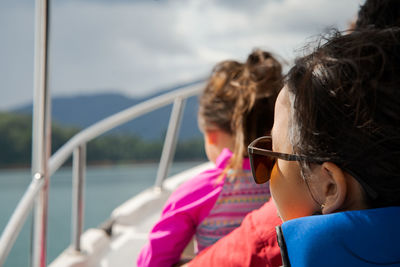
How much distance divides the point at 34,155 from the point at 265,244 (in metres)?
0.72

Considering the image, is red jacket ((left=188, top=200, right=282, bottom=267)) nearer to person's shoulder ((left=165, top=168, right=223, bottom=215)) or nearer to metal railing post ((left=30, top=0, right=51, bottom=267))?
person's shoulder ((left=165, top=168, right=223, bottom=215))

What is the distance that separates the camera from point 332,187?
585 mm

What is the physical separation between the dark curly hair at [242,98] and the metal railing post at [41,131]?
44cm

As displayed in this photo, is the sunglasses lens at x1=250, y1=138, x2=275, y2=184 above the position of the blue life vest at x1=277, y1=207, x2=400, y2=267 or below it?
above

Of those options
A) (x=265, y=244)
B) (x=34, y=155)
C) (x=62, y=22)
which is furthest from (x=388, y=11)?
(x=62, y=22)

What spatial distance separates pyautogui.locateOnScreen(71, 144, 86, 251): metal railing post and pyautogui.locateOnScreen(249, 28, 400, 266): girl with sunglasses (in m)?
1.31

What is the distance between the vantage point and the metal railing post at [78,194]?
1.78 metres

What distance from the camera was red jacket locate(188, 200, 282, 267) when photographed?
0.78 meters

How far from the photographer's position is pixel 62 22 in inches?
1715

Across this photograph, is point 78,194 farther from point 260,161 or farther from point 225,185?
point 260,161

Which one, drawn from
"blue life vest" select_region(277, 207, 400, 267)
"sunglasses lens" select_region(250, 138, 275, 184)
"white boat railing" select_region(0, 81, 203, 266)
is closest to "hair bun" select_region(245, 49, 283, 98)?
"white boat railing" select_region(0, 81, 203, 266)

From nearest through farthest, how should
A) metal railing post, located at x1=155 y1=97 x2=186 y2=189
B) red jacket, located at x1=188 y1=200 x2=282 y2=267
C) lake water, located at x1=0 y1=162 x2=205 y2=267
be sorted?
red jacket, located at x1=188 y1=200 x2=282 y2=267 → metal railing post, located at x1=155 y1=97 x2=186 y2=189 → lake water, located at x1=0 y1=162 x2=205 y2=267

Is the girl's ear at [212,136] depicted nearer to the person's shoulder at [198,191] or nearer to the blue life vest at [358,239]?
the person's shoulder at [198,191]

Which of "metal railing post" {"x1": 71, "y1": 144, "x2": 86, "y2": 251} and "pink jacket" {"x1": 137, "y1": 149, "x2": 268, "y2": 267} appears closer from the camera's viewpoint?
"pink jacket" {"x1": 137, "y1": 149, "x2": 268, "y2": 267}
